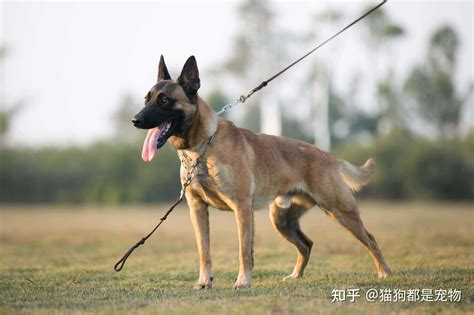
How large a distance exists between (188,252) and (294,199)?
181 inches

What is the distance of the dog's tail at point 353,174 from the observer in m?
9.05

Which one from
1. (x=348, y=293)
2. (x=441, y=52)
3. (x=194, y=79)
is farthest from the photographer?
(x=441, y=52)

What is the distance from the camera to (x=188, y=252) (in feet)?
42.4

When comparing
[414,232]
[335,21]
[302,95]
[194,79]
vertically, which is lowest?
[414,232]

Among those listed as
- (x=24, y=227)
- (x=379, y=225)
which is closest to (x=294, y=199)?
(x=379, y=225)

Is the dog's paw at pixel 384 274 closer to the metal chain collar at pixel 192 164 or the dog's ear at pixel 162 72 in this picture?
the metal chain collar at pixel 192 164

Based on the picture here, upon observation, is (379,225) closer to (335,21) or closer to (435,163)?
(435,163)

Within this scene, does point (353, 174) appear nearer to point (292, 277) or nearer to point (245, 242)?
point (292, 277)

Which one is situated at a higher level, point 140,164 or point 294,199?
point 140,164

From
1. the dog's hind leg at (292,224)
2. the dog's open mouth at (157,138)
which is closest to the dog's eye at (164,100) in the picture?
the dog's open mouth at (157,138)

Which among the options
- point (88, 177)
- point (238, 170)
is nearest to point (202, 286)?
point (238, 170)

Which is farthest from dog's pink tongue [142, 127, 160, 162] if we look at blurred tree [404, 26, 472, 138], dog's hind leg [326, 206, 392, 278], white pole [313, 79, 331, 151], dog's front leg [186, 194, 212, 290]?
blurred tree [404, 26, 472, 138]

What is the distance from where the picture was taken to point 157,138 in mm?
7293

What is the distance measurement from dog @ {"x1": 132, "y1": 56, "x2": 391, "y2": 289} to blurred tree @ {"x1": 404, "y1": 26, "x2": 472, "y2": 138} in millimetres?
46935
